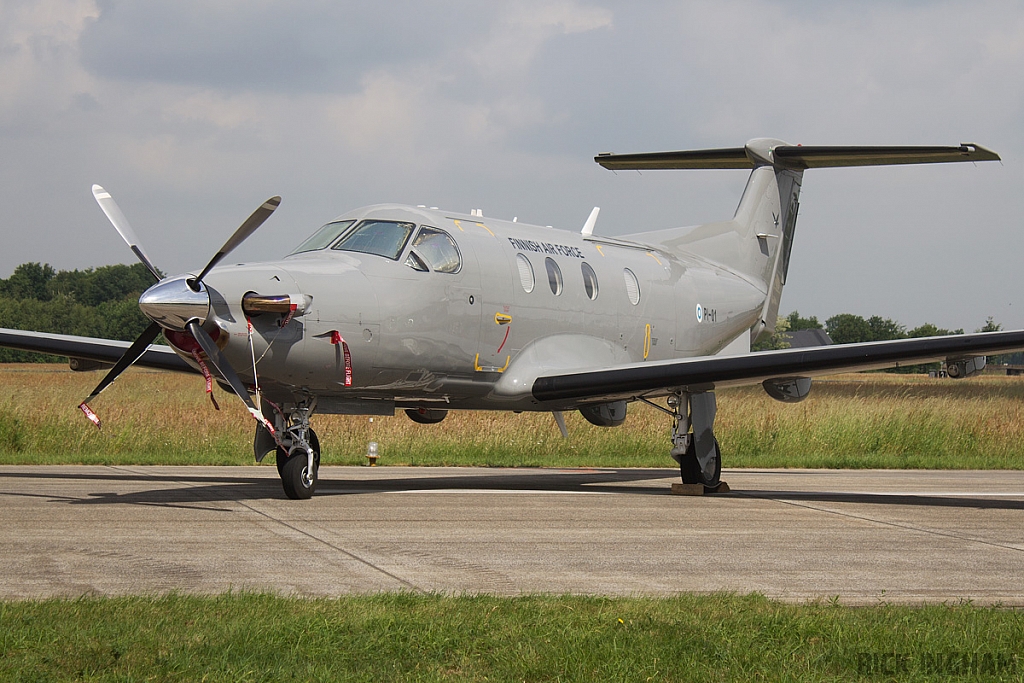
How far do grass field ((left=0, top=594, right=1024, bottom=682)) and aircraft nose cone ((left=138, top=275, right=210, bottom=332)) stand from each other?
4.91m

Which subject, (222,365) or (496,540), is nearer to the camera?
(496,540)

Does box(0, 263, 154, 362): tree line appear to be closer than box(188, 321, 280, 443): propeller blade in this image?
No

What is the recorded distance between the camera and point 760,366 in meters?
14.5

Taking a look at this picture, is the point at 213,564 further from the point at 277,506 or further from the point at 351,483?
the point at 351,483

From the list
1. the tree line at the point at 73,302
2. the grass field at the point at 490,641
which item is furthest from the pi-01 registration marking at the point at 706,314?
the tree line at the point at 73,302

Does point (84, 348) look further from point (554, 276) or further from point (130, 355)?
point (554, 276)

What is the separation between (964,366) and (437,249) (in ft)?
21.8

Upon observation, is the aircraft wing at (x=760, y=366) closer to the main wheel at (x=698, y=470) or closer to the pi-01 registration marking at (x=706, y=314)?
the main wheel at (x=698, y=470)

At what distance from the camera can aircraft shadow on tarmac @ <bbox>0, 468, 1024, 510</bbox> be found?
12.9m

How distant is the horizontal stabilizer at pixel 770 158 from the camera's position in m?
19.7

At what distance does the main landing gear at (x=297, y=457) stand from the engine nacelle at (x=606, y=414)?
528cm

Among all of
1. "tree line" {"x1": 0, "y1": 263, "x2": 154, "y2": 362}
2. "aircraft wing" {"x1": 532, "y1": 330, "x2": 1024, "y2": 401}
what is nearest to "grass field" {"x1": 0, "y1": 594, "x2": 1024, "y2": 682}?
"aircraft wing" {"x1": 532, "y1": 330, "x2": 1024, "y2": 401}

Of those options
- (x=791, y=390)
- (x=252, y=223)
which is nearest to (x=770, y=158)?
(x=791, y=390)

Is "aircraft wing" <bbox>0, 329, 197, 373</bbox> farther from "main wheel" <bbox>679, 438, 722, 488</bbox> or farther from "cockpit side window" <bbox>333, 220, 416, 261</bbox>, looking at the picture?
"main wheel" <bbox>679, 438, 722, 488</bbox>
